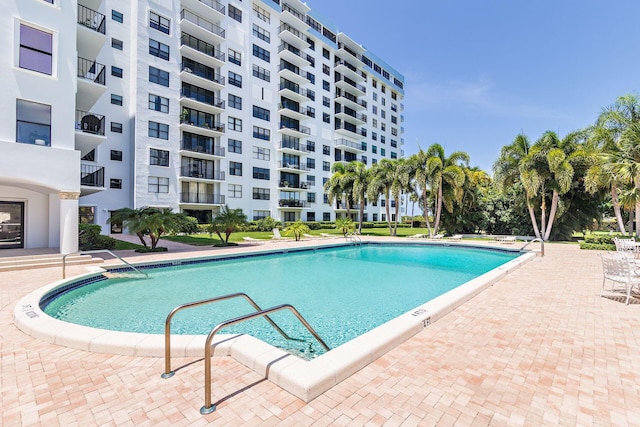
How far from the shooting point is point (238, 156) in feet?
114

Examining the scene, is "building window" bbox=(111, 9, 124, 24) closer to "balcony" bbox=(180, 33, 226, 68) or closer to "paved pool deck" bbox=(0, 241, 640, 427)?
"balcony" bbox=(180, 33, 226, 68)

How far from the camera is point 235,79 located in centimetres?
3478

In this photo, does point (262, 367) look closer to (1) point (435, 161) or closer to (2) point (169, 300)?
(2) point (169, 300)

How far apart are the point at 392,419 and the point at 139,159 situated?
30.9m

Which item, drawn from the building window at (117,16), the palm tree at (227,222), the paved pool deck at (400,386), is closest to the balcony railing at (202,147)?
the building window at (117,16)

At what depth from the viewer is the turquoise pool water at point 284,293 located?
6598 millimetres

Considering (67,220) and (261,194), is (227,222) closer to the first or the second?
(67,220)

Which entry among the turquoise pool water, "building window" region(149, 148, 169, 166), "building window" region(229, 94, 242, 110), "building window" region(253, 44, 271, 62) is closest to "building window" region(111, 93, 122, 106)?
"building window" region(149, 148, 169, 166)

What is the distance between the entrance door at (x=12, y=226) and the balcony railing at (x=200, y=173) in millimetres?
15862

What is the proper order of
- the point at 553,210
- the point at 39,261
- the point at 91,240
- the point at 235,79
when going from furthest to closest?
the point at 235,79 → the point at 553,210 → the point at 91,240 → the point at 39,261

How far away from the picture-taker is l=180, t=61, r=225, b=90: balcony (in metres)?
30.6

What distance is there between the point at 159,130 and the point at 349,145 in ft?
94.7

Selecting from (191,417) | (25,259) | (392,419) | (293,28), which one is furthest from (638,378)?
(293,28)

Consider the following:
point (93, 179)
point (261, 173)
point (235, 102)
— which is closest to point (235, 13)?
point (235, 102)
